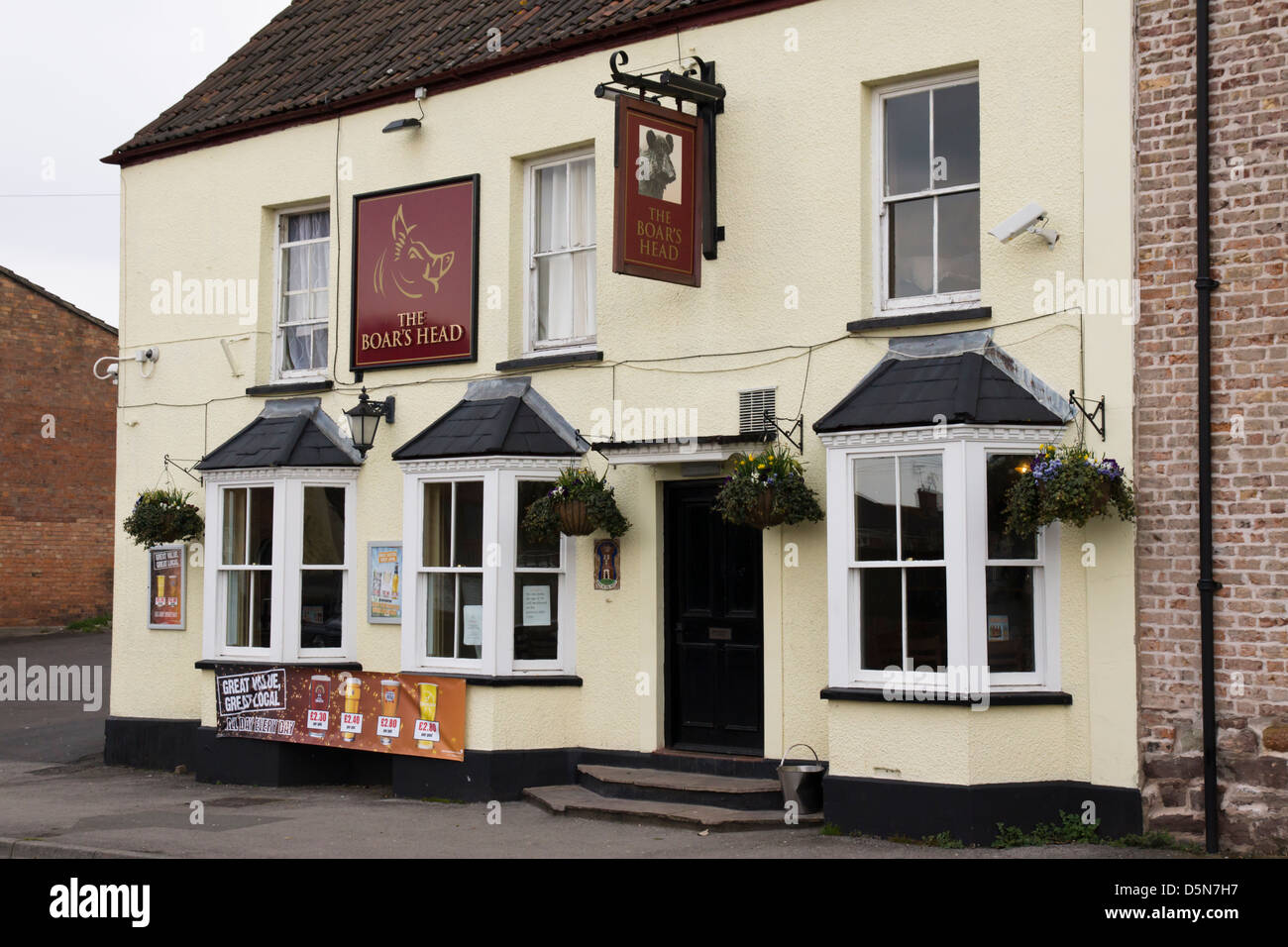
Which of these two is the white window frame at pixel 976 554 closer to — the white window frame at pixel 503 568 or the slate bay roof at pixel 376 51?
the white window frame at pixel 503 568

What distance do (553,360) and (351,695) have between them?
11.7ft

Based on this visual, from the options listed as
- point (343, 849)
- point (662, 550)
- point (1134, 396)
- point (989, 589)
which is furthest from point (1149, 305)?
point (343, 849)

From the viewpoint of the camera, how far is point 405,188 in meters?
13.4

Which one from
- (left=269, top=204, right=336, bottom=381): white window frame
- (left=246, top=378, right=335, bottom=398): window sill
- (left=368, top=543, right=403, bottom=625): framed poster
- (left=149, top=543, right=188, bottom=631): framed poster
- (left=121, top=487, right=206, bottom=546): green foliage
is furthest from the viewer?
(left=149, top=543, right=188, bottom=631): framed poster

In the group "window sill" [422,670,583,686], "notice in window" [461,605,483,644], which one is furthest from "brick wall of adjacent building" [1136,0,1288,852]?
"notice in window" [461,605,483,644]

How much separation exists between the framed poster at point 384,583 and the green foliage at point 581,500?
5.87 ft

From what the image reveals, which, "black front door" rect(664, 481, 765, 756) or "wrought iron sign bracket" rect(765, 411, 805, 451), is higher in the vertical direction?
"wrought iron sign bracket" rect(765, 411, 805, 451)

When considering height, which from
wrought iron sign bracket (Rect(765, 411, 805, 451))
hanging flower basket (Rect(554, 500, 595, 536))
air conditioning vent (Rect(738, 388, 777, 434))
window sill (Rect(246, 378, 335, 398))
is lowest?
hanging flower basket (Rect(554, 500, 595, 536))

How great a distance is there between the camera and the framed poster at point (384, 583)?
13.1m

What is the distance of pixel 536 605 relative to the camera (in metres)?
12.2

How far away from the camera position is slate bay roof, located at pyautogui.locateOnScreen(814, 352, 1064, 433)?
9.67 meters

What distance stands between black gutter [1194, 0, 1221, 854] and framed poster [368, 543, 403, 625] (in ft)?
22.7

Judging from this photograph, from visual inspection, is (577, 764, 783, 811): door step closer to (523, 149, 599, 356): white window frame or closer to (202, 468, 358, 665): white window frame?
(202, 468, 358, 665): white window frame

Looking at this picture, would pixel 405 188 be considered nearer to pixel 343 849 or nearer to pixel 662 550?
pixel 662 550
